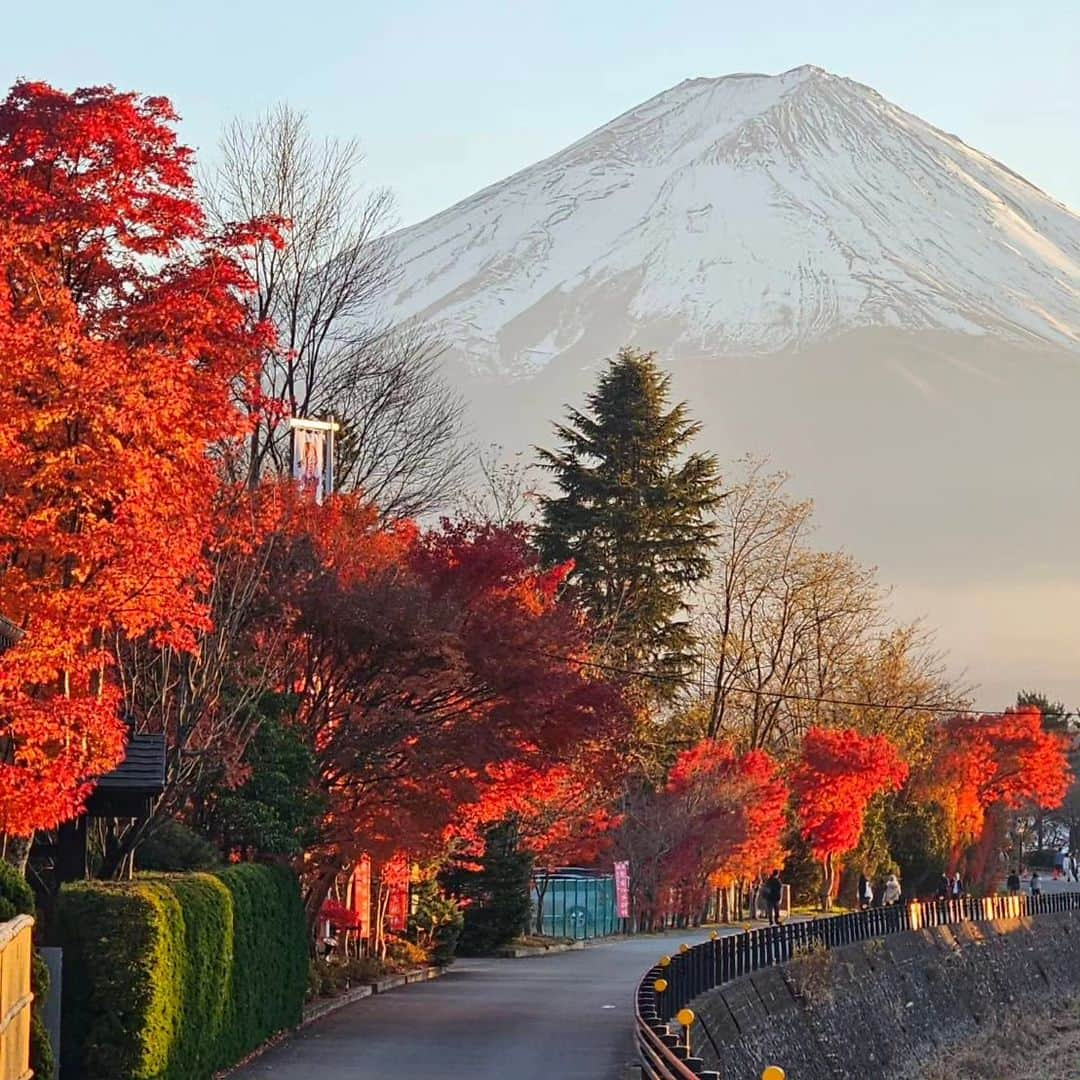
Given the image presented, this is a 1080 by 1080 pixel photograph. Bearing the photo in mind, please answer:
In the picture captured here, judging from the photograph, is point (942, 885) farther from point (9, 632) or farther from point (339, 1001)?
point (9, 632)

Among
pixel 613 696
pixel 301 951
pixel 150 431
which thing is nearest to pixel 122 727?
pixel 150 431

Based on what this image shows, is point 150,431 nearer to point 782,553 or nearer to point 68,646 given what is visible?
point 68,646

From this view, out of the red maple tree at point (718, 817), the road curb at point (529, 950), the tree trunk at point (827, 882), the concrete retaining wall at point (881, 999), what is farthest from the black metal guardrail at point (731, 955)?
the road curb at point (529, 950)

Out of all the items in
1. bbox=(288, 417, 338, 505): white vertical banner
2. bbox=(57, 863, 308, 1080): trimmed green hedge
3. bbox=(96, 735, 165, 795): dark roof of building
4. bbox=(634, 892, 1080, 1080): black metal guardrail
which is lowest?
bbox=(634, 892, 1080, 1080): black metal guardrail

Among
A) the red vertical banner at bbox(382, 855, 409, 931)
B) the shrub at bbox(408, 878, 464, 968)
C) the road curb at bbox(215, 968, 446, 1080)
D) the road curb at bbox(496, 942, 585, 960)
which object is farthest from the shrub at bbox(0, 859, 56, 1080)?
the road curb at bbox(496, 942, 585, 960)

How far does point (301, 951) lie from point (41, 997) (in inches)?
461

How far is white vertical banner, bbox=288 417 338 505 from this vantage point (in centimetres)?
3653

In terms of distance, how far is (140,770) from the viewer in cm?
1936

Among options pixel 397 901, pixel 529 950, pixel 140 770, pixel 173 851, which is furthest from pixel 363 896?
pixel 140 770

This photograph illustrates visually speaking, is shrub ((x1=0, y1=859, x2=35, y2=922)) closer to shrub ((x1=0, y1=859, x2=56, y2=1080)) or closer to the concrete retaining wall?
shrub ((x1=0, y1=859, x2=56, y2=1080))

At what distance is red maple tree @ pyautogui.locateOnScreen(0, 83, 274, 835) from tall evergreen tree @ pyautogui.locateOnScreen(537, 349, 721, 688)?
38693 mm

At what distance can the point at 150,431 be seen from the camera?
60.7 ft

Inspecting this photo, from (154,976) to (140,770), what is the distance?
2824 millimetres

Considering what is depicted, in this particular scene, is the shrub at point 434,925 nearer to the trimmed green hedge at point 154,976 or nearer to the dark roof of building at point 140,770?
the trimmed green hedge at point 154,976
